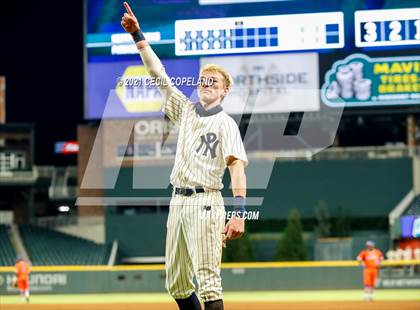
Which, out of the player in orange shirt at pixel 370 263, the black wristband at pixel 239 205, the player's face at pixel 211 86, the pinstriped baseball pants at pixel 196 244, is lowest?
the player in orange shirt at pixel 370 263

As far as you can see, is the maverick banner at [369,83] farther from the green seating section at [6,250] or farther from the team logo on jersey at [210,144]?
the team logo on jersey at [210,144]

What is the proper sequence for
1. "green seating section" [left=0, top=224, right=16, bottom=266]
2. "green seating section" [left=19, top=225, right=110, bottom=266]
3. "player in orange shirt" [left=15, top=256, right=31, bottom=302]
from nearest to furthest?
"player in orange shirt" [left=15, top=256, right=31, bottom=302] < "green seating section" [left=19, top=225, right=110, bottom=266] < "green seating section" [left=0, top=224, right=16, bottom=266]

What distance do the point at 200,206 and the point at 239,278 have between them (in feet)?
54.8

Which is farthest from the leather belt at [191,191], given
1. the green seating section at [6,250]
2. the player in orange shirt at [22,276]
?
the green seating section at [6,250]

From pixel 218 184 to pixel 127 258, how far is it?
23.6m

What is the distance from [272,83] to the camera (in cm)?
2302

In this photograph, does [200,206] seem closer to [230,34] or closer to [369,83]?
[230,34]

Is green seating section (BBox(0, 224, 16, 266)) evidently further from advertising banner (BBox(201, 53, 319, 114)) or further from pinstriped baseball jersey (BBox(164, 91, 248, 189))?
pinstriped baseball jersey (BBox(164, 91, 248, 189))

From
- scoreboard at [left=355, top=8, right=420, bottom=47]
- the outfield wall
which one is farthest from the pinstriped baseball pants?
the outfield wall

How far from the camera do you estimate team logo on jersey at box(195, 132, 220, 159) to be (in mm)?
5312

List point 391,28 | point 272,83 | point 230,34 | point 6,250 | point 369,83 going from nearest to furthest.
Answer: point 230,34 < point 391,28 < point 369,83 < point 272,83 < point 6,250

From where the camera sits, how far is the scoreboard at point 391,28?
35.5 ft

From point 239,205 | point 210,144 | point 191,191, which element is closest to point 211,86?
point 210,144

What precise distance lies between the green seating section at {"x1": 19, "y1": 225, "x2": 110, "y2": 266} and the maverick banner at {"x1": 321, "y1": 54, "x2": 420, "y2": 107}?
33.7ft
